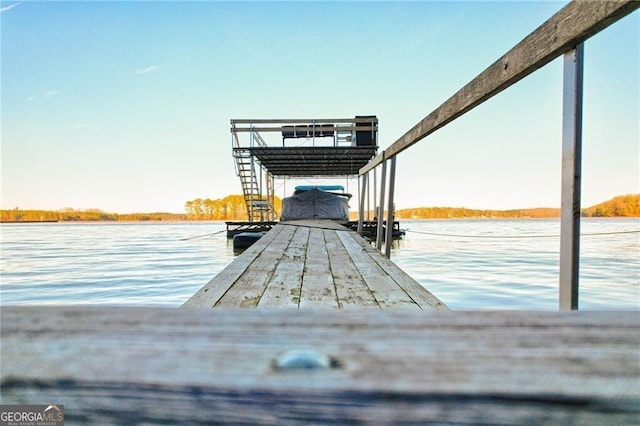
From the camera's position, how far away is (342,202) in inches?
639

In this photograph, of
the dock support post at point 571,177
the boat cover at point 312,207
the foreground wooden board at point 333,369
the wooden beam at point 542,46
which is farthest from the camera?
the boat cover at point 312,207

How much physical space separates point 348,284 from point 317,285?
24 cm

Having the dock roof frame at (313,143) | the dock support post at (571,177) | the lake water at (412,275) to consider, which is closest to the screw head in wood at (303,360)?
the dock support post at (571,177)

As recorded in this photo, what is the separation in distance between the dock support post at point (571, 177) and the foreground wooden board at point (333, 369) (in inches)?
43.5

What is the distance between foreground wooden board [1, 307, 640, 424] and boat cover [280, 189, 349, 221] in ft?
49.7

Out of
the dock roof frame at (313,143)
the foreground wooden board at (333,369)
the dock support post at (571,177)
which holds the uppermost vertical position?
the dock roof frame at (313,143)

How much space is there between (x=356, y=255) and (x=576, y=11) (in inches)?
125

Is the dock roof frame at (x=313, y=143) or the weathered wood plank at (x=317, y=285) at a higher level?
the dock roof frame at (x=313, y=143)

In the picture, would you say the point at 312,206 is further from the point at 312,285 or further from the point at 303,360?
the point at 303,360

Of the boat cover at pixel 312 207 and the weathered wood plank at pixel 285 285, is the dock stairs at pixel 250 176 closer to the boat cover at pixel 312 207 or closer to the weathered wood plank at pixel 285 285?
the boat cover at pixel 312 207

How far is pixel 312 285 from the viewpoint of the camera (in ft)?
8.84

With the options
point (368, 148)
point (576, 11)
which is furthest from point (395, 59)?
point (576, 11)

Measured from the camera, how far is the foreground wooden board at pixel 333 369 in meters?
0.34

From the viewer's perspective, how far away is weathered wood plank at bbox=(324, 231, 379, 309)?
2215 millimetres
